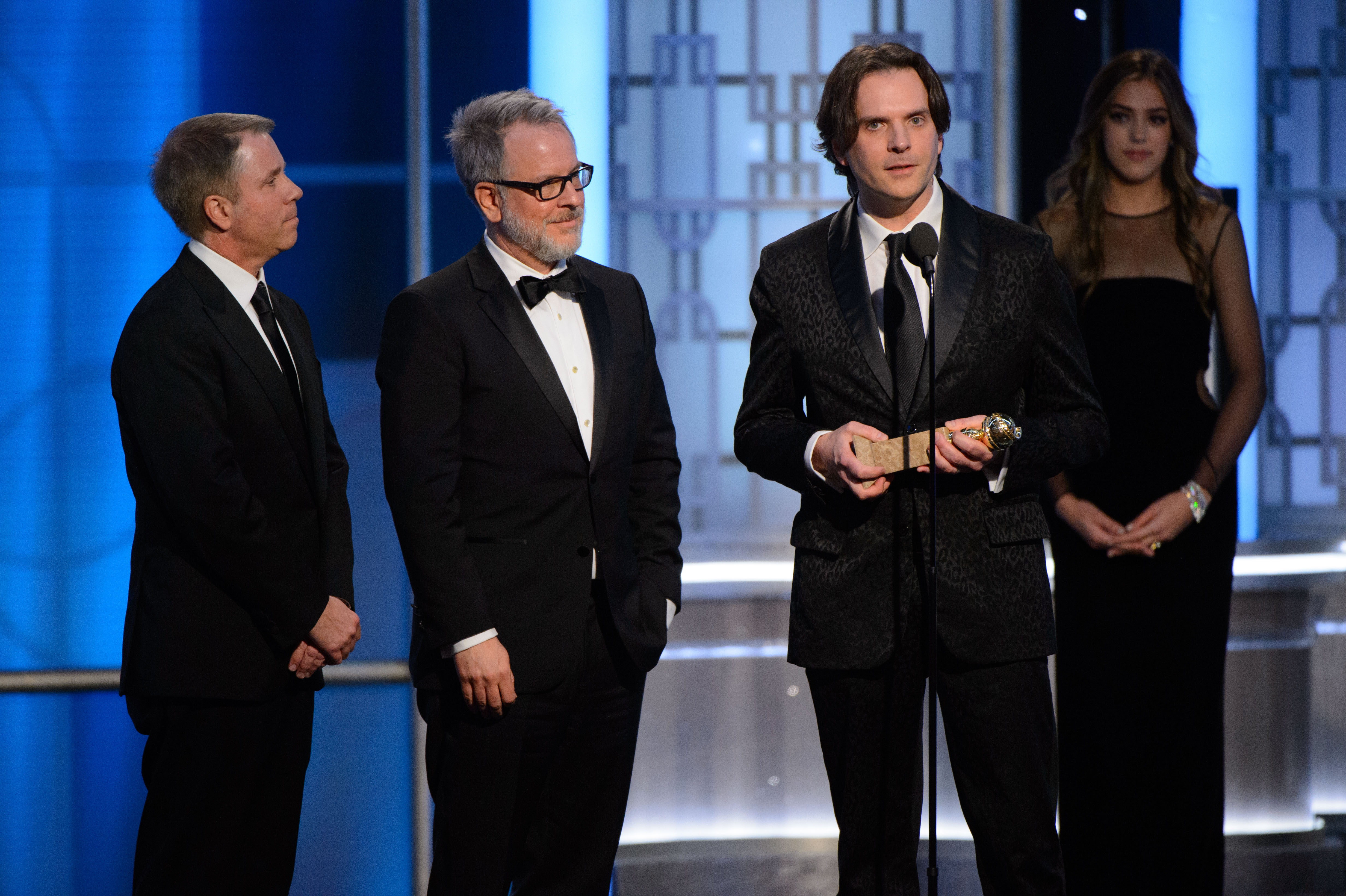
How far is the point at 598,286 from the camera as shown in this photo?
2.57m

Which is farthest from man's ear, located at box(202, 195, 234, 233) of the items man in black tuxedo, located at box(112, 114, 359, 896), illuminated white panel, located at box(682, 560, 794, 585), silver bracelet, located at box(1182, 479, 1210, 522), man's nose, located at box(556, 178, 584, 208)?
silver bracelet, located at box(1182, 479, 1210, 522)

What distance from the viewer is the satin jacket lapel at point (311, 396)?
258 cm

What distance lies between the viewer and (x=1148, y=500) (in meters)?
2.99

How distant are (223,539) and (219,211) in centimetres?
70

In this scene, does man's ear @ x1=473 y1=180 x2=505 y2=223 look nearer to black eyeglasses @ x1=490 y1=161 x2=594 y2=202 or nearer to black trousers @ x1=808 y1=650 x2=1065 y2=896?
black eyeglasses @ x1=490 y1=161 x2=594 y2=202

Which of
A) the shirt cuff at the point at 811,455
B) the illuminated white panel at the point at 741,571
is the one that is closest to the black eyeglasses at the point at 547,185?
the shirt cuff at the point at 811,455

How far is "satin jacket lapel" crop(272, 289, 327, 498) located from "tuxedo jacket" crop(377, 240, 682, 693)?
281mm

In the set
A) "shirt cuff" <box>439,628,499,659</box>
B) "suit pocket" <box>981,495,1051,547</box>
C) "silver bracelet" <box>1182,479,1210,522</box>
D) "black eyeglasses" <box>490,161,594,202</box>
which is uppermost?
"black eyeglasses" <box>490,161,594,202</box>

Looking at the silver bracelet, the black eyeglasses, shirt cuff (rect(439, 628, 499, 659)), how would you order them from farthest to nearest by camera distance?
the silver bracelet → the black eyeglasses → shirt cuff (rect(439, 628, 499, 659))

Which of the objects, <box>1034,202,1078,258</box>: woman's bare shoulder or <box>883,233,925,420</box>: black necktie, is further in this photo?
<box>1034,202,1078,258</box>: woman's bare shoulder

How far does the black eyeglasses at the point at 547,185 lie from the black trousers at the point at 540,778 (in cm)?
78

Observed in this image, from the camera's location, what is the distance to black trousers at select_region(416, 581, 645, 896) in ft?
7.73

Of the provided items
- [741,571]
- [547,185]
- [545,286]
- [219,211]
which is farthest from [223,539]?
[741,571]

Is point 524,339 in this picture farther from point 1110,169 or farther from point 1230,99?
point 1230,99
